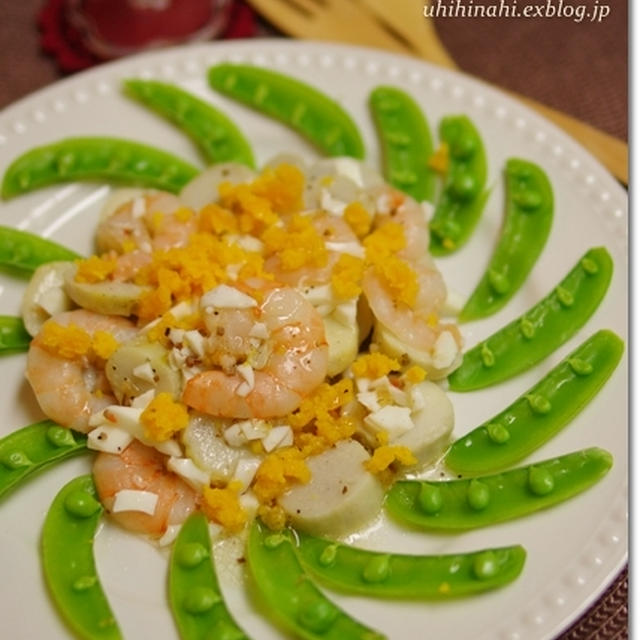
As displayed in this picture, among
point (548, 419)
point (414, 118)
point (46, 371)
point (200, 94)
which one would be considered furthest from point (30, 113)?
point (548, 419)

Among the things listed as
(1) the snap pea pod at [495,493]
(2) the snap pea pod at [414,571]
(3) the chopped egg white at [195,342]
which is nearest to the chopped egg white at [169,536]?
(2) the snap pea pod at [414,571]

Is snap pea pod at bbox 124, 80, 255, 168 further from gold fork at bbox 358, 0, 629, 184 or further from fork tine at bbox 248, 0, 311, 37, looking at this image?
gold fork at bbox 358, 0, 629, 184

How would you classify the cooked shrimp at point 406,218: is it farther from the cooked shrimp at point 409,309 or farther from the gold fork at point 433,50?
the gold fork at point 433,50

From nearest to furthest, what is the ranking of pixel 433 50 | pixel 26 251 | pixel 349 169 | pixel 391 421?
pixel 391 421 < pixel 26 251 < pixel 349 169 < pixel 433 50

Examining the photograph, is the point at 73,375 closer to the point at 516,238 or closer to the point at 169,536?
the point at 169,536

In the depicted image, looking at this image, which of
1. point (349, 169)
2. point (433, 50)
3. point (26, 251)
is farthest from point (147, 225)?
point (433, 50)

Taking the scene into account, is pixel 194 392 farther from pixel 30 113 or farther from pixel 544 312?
pixel 30 113
